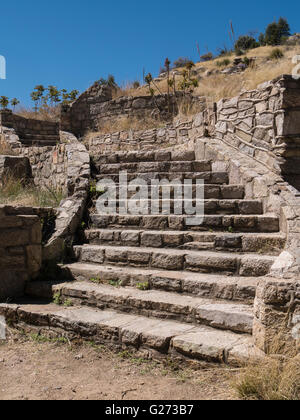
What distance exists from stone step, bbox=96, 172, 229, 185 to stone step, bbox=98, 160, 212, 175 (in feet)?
0.86

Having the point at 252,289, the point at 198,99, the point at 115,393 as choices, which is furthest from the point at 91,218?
the point at 198,99

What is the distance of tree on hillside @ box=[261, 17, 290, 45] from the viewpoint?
2553cm

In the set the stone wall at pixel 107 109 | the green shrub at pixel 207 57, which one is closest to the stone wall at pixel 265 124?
the stone wall at pixel 107 109

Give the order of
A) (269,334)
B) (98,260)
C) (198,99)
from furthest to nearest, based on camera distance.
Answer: (198,99), (98,260), (269,334)

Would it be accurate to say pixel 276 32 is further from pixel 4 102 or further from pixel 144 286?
pixel 144 286

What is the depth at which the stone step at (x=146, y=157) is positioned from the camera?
759 centimetres

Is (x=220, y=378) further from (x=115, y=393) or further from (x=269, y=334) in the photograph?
(x=115, y=393)

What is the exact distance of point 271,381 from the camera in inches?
103

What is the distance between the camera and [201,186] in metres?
6.09

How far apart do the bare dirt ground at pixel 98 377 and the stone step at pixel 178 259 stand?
1.40 metres

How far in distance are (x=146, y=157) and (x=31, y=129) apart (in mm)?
8122

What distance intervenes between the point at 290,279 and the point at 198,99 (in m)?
11.1

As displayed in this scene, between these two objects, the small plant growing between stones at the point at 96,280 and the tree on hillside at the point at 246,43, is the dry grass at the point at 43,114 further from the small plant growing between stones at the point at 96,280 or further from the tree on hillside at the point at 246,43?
the tree on hillside at the point at 246,43
